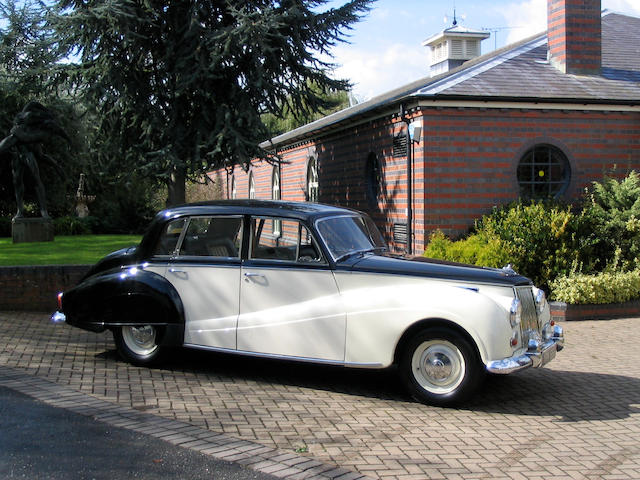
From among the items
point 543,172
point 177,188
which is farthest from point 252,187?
point 543,172

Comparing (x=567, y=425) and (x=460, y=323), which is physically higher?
(x=460, y=323)

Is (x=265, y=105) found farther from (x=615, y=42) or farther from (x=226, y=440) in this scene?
(x=226, y=440)

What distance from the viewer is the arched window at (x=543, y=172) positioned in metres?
13.4

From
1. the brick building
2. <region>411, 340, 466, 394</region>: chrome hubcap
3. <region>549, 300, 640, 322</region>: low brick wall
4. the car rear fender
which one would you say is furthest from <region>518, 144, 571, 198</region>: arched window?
the car rear fender

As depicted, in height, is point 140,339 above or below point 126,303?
below

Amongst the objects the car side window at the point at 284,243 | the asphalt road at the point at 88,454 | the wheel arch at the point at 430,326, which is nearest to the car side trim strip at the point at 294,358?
the wheel arch at the point at 430,326

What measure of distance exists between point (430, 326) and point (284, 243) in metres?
1.69

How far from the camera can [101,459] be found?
4570mm

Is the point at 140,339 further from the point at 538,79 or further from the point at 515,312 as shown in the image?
the point at 538,79

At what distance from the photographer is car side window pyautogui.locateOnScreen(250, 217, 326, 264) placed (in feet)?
21.6

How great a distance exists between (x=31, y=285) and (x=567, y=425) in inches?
336

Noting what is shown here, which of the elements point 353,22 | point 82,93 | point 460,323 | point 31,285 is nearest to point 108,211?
point 82,93

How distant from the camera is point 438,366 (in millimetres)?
6023

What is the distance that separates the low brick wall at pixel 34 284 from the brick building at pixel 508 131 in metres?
6.20
